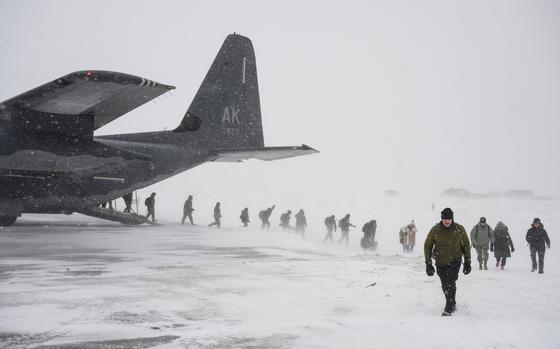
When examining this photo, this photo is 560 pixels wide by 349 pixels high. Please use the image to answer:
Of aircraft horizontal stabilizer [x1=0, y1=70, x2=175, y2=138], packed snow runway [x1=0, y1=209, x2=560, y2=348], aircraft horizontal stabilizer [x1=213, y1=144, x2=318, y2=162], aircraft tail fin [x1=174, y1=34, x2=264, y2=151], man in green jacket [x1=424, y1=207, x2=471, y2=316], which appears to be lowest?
packed snow runway [x1=0, y1=209, x2=560, y2=348]

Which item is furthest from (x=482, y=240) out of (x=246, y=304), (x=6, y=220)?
(x=6, y=220)

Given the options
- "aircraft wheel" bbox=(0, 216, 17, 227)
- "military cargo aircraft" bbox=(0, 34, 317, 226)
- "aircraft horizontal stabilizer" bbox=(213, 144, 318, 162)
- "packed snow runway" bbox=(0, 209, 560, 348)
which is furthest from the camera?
"aircraft wheel" bbox=(0, 216, 17, 227)

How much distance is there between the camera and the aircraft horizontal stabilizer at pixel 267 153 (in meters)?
13.0

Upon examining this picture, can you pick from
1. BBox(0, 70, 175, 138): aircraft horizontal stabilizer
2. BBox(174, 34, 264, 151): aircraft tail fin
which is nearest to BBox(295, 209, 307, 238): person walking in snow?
BBox(174, 34, 264, 151): aircraft tail fin

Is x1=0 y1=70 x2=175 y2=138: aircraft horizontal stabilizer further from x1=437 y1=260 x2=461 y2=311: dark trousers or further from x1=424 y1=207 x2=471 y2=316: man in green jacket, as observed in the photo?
x1=437 y1=260 x2=461 y2=311: dark trousers

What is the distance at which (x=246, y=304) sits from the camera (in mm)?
5336

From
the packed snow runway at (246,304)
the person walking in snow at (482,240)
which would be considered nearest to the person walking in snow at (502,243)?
the person walking in snow at (482,240)

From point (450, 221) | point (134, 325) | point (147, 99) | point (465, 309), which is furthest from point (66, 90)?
point (465, 309)

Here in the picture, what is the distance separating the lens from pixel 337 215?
48.1m

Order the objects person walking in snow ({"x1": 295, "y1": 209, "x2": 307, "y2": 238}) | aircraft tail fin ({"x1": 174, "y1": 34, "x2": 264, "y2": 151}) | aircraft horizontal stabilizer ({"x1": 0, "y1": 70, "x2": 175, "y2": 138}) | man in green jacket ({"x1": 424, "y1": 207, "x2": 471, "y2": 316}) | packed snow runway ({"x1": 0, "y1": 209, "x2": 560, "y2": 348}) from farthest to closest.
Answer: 1. person walking in snow ({"x1": 295, "y1": 209, "x2": 307, "y2": 238})
2. aircraft tail fin ({"x1": 174, "y1": 34, "x2": 264, "y2": 151})
3. aircraft horizontal stabilizer ({"x1": 0, "y1": 70, "x2": 175, "y2": 138})
4. man in green jacket ({"x1": 424, "y1": 207, "x2": 471, "y2": 316})
5. packed snow runway ({"x1": 0, "y1": 209, "x2": 560, "y2": 348})

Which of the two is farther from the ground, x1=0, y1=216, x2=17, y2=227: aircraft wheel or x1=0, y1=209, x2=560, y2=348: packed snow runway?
x1=0, y1=216, x2=17, y2=227: aircraft wheel

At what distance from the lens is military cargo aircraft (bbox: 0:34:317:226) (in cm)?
1002

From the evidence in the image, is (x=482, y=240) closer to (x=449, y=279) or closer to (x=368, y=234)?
(x=449, y=279)

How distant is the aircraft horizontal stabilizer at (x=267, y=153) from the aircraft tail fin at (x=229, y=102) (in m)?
0.83
